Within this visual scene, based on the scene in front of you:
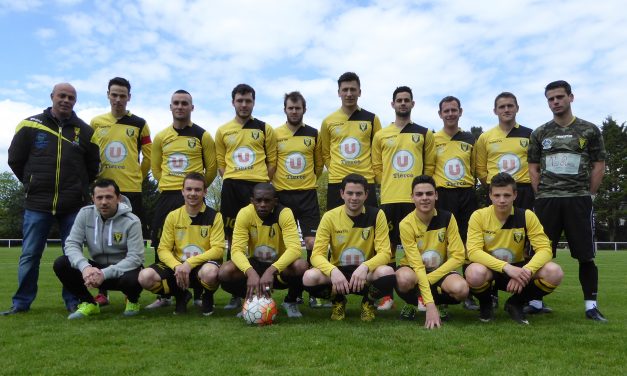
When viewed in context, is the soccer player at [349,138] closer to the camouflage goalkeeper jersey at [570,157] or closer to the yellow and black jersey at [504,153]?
the yellow and black jersey at [504,153]

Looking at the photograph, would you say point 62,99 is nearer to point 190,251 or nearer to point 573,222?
point 190,251

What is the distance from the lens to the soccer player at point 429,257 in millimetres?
4926

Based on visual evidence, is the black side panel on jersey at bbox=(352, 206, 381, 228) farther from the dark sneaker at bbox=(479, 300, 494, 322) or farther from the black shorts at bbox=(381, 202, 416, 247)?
the dark sneaker at bbox=(479, 300, 494, 322)

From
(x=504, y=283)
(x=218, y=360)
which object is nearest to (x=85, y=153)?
(x=218, y=360)

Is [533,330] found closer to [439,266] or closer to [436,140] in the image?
[439,266]

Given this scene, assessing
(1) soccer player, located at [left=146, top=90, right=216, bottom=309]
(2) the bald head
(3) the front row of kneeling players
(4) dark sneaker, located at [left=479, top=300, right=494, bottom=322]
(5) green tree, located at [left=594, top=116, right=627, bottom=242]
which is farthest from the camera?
(5) green tree, located at [left=594, top=116, right=627, bottom=242]

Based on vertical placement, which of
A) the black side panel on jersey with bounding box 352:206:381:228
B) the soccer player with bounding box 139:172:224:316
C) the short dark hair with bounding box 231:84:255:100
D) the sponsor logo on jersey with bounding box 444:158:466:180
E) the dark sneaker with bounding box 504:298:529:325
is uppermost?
the short dark hair with bounding box 231:84:255:100

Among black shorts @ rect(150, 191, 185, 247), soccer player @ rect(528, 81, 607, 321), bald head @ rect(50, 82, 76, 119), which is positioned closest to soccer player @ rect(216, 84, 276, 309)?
black shorts @ rect(150, 191, 185, 247)

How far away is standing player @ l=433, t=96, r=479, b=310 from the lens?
21.2ft

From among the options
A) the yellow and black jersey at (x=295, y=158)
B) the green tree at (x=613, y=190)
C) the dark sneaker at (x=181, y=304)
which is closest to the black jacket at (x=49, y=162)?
the dark sneaker at (x=181, y=304)

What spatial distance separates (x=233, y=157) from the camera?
21.5 ft

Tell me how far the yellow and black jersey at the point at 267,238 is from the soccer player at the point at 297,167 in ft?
3.13

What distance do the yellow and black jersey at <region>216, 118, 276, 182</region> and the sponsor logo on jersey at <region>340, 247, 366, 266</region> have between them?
64.8 inches

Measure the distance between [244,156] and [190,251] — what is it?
4.77 feet
